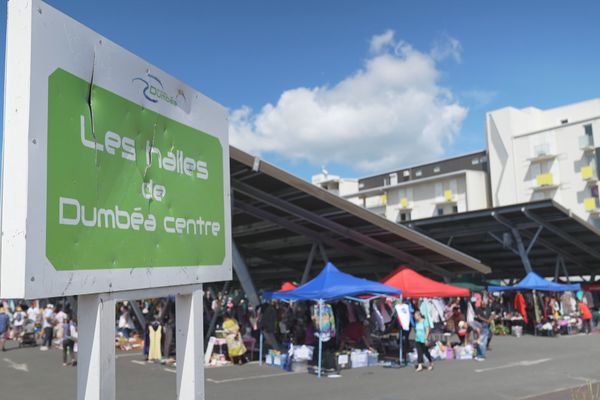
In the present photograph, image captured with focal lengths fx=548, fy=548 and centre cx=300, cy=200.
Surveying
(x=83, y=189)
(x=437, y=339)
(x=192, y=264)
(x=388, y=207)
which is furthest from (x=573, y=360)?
(x=388, y=207)

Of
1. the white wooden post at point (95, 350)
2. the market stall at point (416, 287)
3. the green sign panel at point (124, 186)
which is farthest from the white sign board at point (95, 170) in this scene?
the market stall at point (416, 287)

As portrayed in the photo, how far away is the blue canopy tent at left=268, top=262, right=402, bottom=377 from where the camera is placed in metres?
13.1

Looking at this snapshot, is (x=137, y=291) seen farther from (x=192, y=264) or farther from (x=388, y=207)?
(x=388, y=207)

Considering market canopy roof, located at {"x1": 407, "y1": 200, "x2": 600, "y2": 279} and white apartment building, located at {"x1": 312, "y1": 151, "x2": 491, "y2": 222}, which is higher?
white apartment building, located at {"x1": 312, "y1": 151, "x2": 491, "y2": 222}

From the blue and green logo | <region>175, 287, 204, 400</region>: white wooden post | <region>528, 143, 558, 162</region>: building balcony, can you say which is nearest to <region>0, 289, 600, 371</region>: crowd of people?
<region>175, 287, 204, 400</region>: white wooden post

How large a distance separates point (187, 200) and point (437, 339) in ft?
48.9

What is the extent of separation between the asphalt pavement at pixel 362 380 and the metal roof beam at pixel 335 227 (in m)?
4.16

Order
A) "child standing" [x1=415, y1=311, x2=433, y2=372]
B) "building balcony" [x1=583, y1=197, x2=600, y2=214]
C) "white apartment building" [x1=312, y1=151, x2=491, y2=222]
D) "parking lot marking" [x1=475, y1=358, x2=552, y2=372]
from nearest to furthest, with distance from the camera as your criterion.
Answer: "parking lot marking" [x1=475, y1=358, x2=552, y2=372], "child standing" [x1=415, y1=311, x2=433, y2=372], "building balcony" [x1=583, y1=197, x2=600, y2=214], "white apartment building" [x1=312, y1=151, x2=491, y2=222]

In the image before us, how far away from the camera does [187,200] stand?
10.4ft

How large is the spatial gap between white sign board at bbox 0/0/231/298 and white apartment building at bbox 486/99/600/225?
52.4 metres

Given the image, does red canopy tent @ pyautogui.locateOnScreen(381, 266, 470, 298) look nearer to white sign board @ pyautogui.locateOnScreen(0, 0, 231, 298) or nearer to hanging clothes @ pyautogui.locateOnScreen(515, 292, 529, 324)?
hanging clothes @ pyautogui.locateOnScreen(515, 292, 529, 324)

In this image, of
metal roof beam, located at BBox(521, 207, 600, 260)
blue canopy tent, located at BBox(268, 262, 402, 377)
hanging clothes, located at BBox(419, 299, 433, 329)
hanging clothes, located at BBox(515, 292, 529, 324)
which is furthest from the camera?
hanging clothes, located at BBox(515, 292, 529, 324)

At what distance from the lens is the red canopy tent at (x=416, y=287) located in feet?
49.6

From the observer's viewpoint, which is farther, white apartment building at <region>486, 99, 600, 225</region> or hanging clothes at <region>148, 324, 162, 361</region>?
white apartment building at <region>486, 99, 600, 225</region>
